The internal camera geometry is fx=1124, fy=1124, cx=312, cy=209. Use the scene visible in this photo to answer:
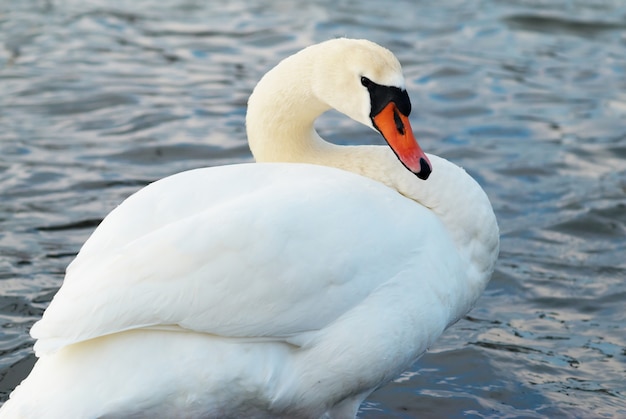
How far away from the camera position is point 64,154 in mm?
7777

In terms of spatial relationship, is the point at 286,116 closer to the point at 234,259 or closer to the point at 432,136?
the point at 234,259

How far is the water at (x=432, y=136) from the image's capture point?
5.52m

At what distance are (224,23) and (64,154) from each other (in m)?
3.68

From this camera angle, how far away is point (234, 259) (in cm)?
393

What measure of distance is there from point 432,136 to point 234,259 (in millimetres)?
4673

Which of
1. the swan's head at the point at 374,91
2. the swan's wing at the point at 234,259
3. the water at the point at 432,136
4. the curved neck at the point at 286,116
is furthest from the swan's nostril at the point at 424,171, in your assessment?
the water at the point at 432,136

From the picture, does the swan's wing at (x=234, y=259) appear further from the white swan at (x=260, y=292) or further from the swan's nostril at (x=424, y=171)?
the swan's nostril at (x=424, y=171)

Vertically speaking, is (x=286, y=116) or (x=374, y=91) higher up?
(x=374, y=91)

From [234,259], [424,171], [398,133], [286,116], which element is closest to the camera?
[234,259]

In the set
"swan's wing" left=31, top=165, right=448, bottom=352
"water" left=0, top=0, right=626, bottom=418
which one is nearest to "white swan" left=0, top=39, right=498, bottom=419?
"swan's wing" left=31, top=165, right=448, bottom=352

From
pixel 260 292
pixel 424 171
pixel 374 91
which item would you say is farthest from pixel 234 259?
pixel 374 91

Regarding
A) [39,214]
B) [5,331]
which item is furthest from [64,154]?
[5,331]

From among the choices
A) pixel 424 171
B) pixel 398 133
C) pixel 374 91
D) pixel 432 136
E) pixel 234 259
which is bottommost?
pixel 432 136

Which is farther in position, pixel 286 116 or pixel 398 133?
pixel 286 116
